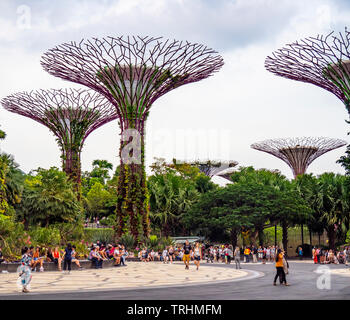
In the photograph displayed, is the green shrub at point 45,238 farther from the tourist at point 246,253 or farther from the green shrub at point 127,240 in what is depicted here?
the tourist at point 246,253

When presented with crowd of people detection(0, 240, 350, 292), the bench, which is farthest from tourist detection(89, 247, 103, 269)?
the bench

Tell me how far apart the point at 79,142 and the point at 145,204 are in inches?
436

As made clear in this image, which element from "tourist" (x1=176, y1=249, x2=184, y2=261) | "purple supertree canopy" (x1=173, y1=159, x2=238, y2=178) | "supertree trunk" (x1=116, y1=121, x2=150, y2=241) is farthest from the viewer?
"purple supertree canopy" (x1=173, y1=159, x2=238, y2=178)

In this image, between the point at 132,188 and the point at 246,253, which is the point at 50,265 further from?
the point at 246,253

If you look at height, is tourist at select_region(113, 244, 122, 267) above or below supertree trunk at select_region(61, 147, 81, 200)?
below

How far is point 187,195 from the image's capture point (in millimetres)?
49406

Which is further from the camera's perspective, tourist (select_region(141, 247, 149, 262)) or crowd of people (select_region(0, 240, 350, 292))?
tourist (select_region(141, 247, 149, 262))

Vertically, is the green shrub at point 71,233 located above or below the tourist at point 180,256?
above

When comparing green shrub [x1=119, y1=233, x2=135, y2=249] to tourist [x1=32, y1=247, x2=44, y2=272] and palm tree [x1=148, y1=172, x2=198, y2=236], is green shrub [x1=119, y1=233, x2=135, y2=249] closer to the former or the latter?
tourist [x1=32, y1=247, x2=44, y2=272]

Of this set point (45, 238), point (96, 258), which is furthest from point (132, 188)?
point (96, 258)

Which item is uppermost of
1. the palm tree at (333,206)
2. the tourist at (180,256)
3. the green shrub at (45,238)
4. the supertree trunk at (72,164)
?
the supertree trunk at (72,164)

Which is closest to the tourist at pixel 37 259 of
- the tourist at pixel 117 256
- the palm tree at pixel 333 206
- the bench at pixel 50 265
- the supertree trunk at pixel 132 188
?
the bench at pixel 50 265
